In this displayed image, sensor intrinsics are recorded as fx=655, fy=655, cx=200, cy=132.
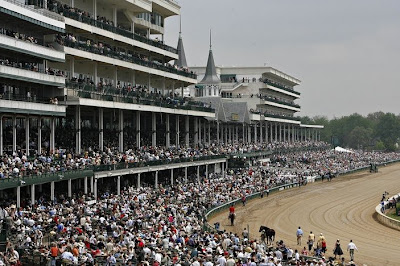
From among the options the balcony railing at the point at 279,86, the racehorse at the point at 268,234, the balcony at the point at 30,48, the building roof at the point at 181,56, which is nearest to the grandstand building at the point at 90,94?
the balcony at the point at 30,48

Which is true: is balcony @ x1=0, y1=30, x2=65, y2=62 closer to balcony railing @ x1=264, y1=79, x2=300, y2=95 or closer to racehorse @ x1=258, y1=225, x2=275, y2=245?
racehorse @ x1=258, y1=225, x2=275, y2=245

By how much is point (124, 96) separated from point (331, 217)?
20201 millimetres

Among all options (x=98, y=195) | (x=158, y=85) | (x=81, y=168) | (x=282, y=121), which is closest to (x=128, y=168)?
(x=98, y=195)

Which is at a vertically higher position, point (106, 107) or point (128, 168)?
point (106, 107)

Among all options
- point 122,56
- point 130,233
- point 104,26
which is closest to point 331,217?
point 122,56

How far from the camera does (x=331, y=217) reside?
5544 cm

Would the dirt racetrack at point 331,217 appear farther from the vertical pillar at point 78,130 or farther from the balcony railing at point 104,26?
the balcony railing at point 104,26

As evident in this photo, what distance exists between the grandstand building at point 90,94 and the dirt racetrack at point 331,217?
852 centimetres

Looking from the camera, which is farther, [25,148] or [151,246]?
[25,148]

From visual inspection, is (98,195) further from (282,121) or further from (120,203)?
(282,121)

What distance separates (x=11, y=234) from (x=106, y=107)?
24.2 meters

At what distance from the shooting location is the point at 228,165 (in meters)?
75.4

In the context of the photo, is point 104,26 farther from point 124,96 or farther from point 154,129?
point 154,129

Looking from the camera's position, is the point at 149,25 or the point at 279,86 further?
the point at 279,86
